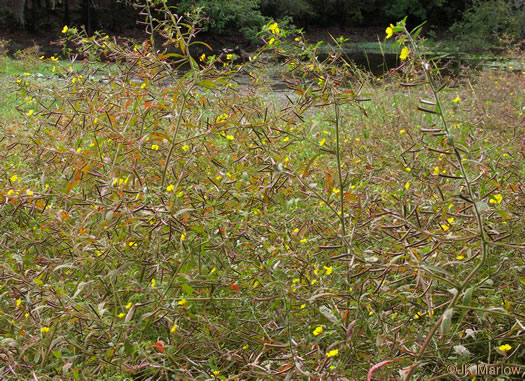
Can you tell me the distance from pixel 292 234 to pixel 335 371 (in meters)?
0.45

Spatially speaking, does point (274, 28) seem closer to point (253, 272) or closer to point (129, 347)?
point (253, 272)

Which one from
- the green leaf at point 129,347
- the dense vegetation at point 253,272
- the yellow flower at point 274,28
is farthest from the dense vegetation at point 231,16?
the green leaf at point 129,347

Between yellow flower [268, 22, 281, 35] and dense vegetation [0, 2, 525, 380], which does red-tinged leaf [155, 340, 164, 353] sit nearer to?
dense vegetation [0, 2, 525, 380]

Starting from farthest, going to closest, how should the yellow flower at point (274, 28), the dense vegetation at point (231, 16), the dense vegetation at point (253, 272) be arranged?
1. the dense vegetation at point (231, 16)
2. the yellow flower at point (274, 28)
3. the dense vegetation at point (253, 272)

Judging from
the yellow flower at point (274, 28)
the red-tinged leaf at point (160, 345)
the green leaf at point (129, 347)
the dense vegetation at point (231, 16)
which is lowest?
the dense vegetation at point (231, 16)

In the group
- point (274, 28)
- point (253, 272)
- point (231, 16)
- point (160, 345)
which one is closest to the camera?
point (160, 345)

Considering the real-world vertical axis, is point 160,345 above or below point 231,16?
above

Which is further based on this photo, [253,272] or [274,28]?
[274,28]

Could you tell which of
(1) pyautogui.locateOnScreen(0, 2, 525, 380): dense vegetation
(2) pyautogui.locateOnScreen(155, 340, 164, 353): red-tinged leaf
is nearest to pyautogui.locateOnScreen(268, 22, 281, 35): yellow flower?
(1) pyautogui.locateOnScreen(0, 2, 525, 380): dense vegetation

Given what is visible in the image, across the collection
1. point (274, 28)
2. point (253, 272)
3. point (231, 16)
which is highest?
point (274, 28)

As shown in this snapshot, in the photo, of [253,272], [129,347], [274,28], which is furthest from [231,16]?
[129,347]

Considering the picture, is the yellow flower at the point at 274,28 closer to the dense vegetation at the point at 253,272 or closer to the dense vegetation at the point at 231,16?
the dense vegetation at the point at 253,272

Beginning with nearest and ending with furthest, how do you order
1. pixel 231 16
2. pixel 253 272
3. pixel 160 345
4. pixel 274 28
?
pixel 160 345 → pixel 253 272 → pixel 274 28 → pixel 231 16

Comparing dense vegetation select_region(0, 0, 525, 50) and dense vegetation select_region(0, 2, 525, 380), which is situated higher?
dense vegetation select_region(0, 2, 525, 380)
